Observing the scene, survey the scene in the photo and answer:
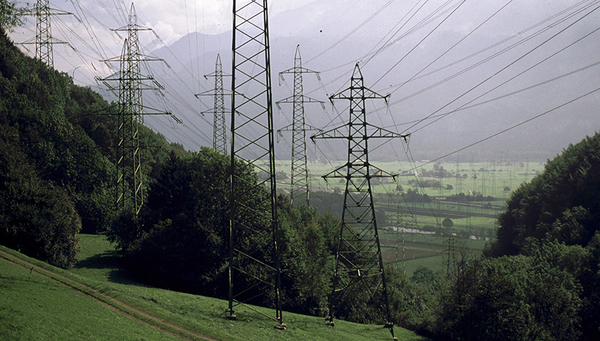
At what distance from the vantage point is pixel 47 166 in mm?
53406

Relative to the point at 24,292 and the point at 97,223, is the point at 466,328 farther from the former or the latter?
the point at 97,223

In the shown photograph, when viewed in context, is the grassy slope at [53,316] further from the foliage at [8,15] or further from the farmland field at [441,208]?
the farmland field at [441,208]

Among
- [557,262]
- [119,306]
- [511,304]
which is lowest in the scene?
[511,304]

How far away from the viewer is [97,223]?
174 feet

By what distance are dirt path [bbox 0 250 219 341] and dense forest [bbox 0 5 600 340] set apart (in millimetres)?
6108

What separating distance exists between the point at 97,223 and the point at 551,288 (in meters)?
52.9

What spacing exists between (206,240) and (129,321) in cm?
1903

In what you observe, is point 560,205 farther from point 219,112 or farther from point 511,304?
point 219,112

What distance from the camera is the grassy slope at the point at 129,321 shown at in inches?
568

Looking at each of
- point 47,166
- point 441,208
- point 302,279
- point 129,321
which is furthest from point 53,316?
point 441,208

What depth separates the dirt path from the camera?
1831 centimetres

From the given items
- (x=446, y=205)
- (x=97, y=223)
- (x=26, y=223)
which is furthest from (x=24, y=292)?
(x=446, y=205)

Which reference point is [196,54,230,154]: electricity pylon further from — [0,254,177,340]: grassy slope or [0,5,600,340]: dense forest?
[0,254,177,340]: grassy slope

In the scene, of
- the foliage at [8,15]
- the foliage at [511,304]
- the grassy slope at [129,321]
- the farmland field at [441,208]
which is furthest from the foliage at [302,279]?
the farmland field at [441,208]
